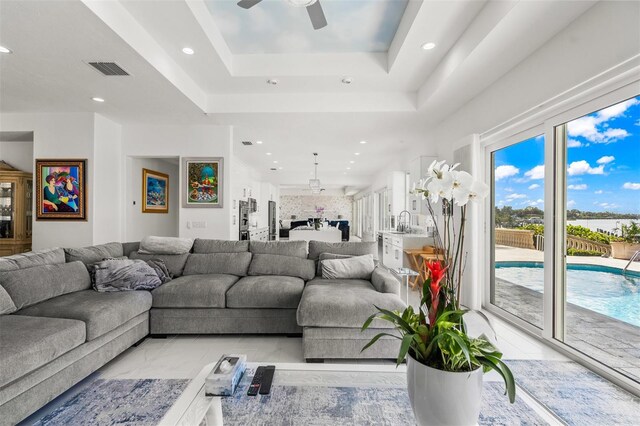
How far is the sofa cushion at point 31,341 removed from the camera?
1565mm

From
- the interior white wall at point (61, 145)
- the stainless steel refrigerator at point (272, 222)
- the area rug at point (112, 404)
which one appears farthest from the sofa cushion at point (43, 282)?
the stainless steel refrigerator at point (272, 222)

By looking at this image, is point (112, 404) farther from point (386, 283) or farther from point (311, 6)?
point (311, 6)

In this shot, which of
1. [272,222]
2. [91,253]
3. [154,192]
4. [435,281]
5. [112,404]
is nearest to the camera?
[435,281]

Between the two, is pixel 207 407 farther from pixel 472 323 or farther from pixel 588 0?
pixel 588 0

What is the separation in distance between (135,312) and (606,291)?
155 inches

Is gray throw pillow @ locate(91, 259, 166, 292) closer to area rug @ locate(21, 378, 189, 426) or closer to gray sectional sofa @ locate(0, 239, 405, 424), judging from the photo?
gray sectional sofa @ locate(0, 239, 405, 424)

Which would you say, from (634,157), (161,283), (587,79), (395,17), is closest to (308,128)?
(395,17)

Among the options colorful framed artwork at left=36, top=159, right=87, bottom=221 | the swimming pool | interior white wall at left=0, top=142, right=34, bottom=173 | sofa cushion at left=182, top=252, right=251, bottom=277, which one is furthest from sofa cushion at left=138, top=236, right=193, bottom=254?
the swimming pool

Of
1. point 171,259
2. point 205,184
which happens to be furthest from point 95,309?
point 205,184

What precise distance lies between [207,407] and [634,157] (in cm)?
317

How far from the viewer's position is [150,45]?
296 cm

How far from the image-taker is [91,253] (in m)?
3.03

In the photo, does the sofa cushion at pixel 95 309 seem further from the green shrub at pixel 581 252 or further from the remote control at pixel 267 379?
the green shrub at pixel 581 252

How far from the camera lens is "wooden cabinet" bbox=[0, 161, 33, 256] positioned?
4645mm
